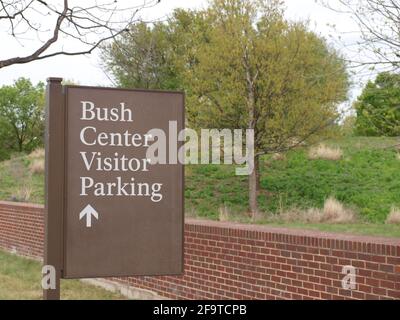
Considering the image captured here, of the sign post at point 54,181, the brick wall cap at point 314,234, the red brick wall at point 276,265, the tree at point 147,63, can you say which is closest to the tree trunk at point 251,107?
the tree at point 147,63

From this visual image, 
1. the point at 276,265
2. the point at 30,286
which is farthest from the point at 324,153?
the point at 276,265

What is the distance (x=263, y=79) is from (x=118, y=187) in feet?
45.1

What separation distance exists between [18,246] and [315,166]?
13.5 meters

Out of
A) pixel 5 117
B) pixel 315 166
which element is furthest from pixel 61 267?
pixel 5 117

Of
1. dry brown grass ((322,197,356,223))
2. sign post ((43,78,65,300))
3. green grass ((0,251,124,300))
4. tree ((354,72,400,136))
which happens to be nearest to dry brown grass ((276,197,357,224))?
dry brown grass ((322,197,356,223))

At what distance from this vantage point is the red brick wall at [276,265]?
5.71m

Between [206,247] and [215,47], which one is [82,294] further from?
[215,47]

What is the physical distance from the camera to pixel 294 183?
21.5 metres

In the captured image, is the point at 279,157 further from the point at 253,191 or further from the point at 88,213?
the point at 88,213

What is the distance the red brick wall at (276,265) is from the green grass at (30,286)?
0.61 m

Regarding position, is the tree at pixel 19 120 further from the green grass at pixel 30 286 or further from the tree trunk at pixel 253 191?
the green grass at pixel 30 286

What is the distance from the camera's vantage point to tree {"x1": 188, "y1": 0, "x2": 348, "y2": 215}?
60.5 feet

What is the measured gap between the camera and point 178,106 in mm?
5699

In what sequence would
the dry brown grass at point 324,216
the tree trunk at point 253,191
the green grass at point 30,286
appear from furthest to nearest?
the tree trunk at point 253,191, the dry brown grass at point 324,216, the green grass at point 30,286
